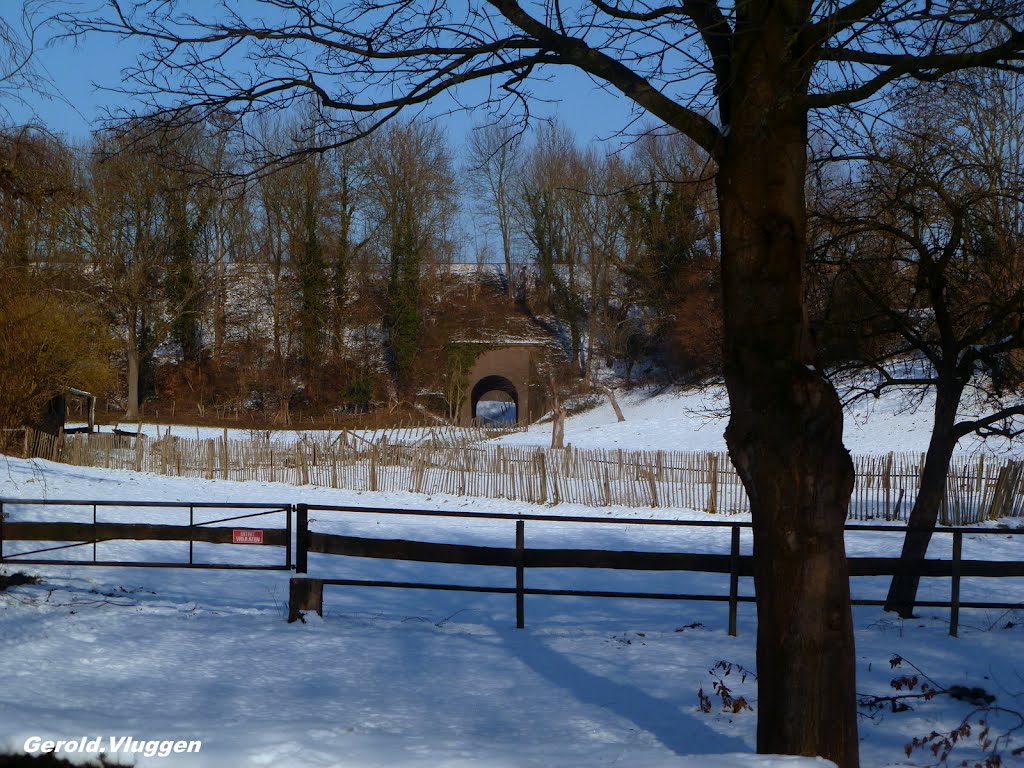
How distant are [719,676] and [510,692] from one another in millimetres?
1733

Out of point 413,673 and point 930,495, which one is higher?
point 930,495

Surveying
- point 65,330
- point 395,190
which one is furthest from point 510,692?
point 395,190

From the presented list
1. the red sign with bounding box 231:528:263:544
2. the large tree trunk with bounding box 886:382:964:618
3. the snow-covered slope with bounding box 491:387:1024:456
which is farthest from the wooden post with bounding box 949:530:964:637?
the snow-covered slope with bounding box 491:387:1024:456

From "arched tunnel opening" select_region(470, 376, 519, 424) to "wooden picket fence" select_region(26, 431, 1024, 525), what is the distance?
19.0 m

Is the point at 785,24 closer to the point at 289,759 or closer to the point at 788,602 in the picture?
the point at 788,602

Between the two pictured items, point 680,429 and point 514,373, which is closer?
point 680,429

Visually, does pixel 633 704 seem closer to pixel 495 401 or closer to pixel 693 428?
pixel 693 428

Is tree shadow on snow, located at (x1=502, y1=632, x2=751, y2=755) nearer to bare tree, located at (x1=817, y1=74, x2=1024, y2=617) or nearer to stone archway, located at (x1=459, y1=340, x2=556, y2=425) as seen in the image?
bare tree, located at (x1=817, y1=74, x2=1024, y2=617)

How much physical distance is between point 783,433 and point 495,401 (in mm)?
55754

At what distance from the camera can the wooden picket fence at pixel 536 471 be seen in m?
21.3

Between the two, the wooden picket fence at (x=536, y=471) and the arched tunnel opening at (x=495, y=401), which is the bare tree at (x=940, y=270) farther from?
the arched tunnel opening at (x=495, y=401)

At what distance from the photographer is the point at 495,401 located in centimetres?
6041

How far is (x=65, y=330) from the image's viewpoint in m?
26.6

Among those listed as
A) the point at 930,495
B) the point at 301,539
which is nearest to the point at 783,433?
the point at 301,539
